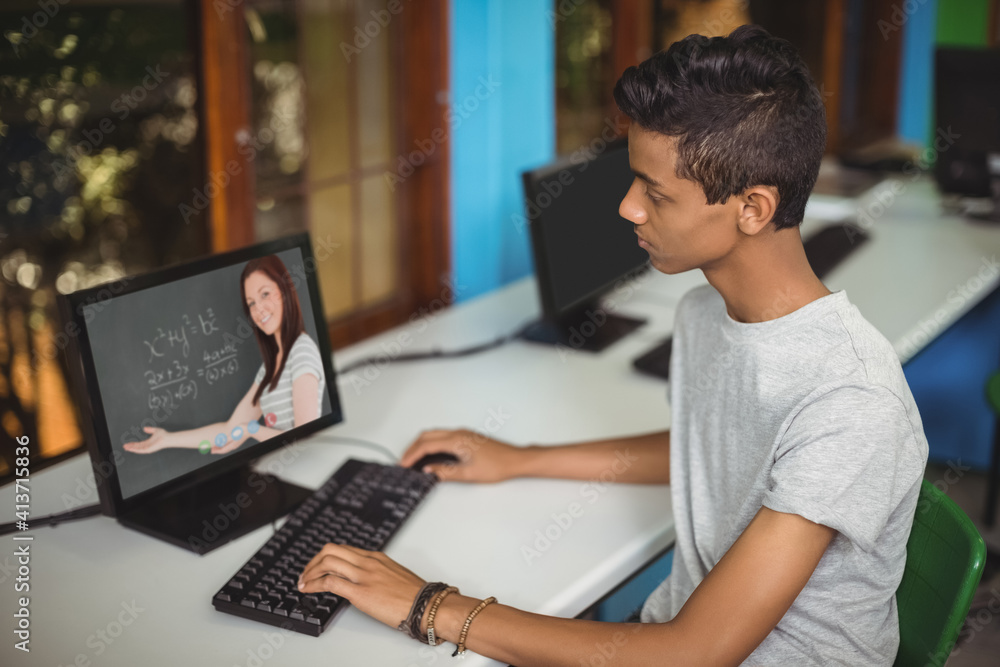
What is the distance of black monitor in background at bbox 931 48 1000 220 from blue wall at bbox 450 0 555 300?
134 centimetres

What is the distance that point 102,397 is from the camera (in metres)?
1.14

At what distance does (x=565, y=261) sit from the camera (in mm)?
1836

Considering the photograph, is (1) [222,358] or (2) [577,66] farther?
(2) [577,66]

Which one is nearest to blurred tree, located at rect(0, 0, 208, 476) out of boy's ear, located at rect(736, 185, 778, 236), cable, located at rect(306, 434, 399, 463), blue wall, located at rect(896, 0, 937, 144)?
cable, located at rect(306, 434, 399, 463)

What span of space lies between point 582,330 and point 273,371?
34.0 inches

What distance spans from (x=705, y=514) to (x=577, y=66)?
10.2 ft

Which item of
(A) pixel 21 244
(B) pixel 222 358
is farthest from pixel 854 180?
(A) pixel 21 244

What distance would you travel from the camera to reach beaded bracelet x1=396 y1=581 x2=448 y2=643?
3.42ft

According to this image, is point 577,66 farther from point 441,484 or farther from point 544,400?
point 441,484

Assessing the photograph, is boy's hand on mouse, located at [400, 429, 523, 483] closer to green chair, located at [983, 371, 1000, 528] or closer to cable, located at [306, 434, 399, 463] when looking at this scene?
cable, located at [306, 434, 399, 463]
